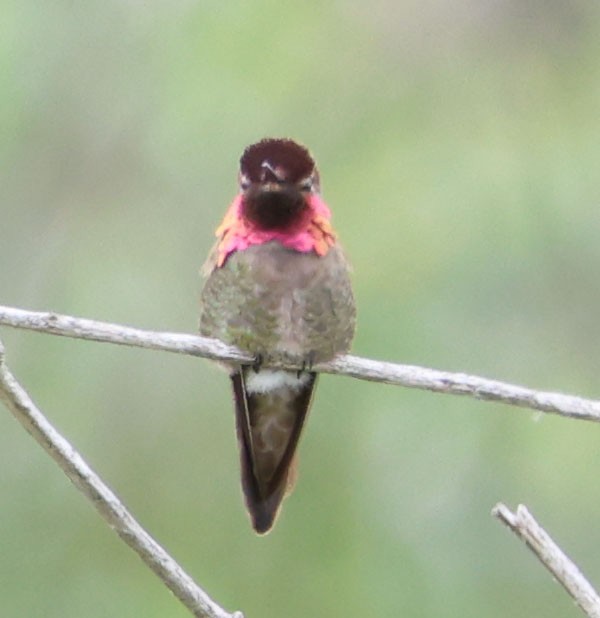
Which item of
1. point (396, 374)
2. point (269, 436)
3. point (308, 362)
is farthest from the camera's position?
point (269, 436)

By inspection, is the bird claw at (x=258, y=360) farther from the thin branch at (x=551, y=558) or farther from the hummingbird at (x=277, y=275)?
the thin branch at (x=551, y=558)

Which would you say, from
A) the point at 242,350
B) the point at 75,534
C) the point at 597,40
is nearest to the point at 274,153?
the point at 242,350

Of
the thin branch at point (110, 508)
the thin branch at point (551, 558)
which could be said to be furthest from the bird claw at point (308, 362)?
the thin branch at point (551, 558)

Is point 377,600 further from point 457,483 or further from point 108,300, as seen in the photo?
point 108,300

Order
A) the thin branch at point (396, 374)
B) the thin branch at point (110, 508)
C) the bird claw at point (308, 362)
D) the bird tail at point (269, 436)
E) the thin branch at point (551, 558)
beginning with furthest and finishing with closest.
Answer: the bird tail at point (269, 436), the bird claw at point (308, 362), the thin branch at point (396, 374), the thin branch at point (110, 508), the thin branch at point (551, 558)

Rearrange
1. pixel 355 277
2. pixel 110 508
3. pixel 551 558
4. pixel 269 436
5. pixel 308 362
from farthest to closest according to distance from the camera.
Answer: pixel 355 277, pixel 269 436, pixel 308 362, pixel 110 508, pixel 551 558

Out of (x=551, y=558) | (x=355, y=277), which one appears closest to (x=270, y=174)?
(x=355, y=277)

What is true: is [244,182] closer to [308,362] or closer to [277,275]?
[277,275]
